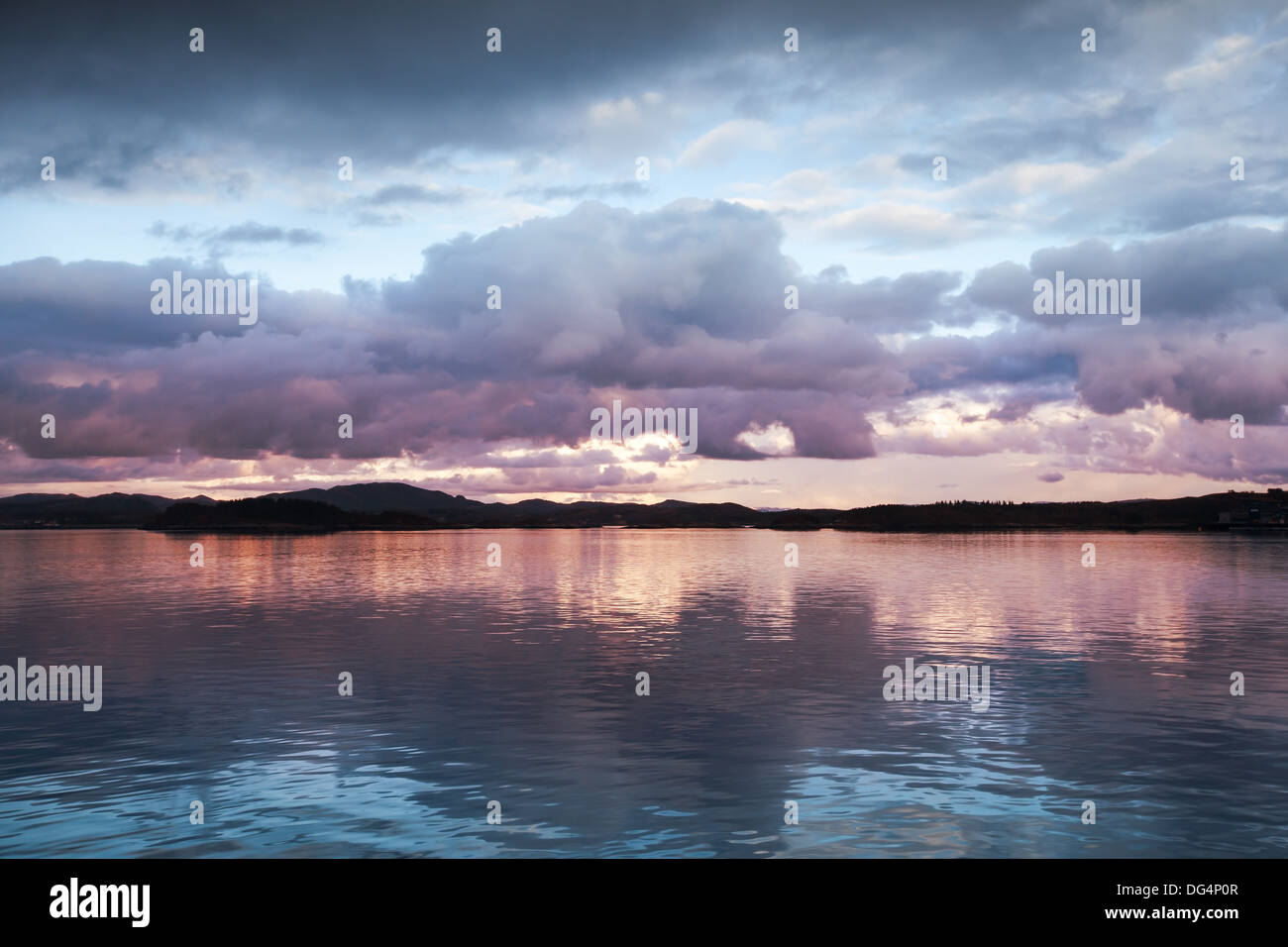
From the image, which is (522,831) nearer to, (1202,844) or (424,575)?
(1202,844)

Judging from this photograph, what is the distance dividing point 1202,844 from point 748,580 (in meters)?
90.3

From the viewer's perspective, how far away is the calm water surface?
20938mm

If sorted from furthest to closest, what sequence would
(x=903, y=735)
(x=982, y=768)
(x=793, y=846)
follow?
(x=903, y=735)
(x=982, y=768)
(x=793, y=846)

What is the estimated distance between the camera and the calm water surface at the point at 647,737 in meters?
20.9

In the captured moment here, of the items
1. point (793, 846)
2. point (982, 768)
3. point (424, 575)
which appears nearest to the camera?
point (793, 846)

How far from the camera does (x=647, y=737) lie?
30406 millimetres
